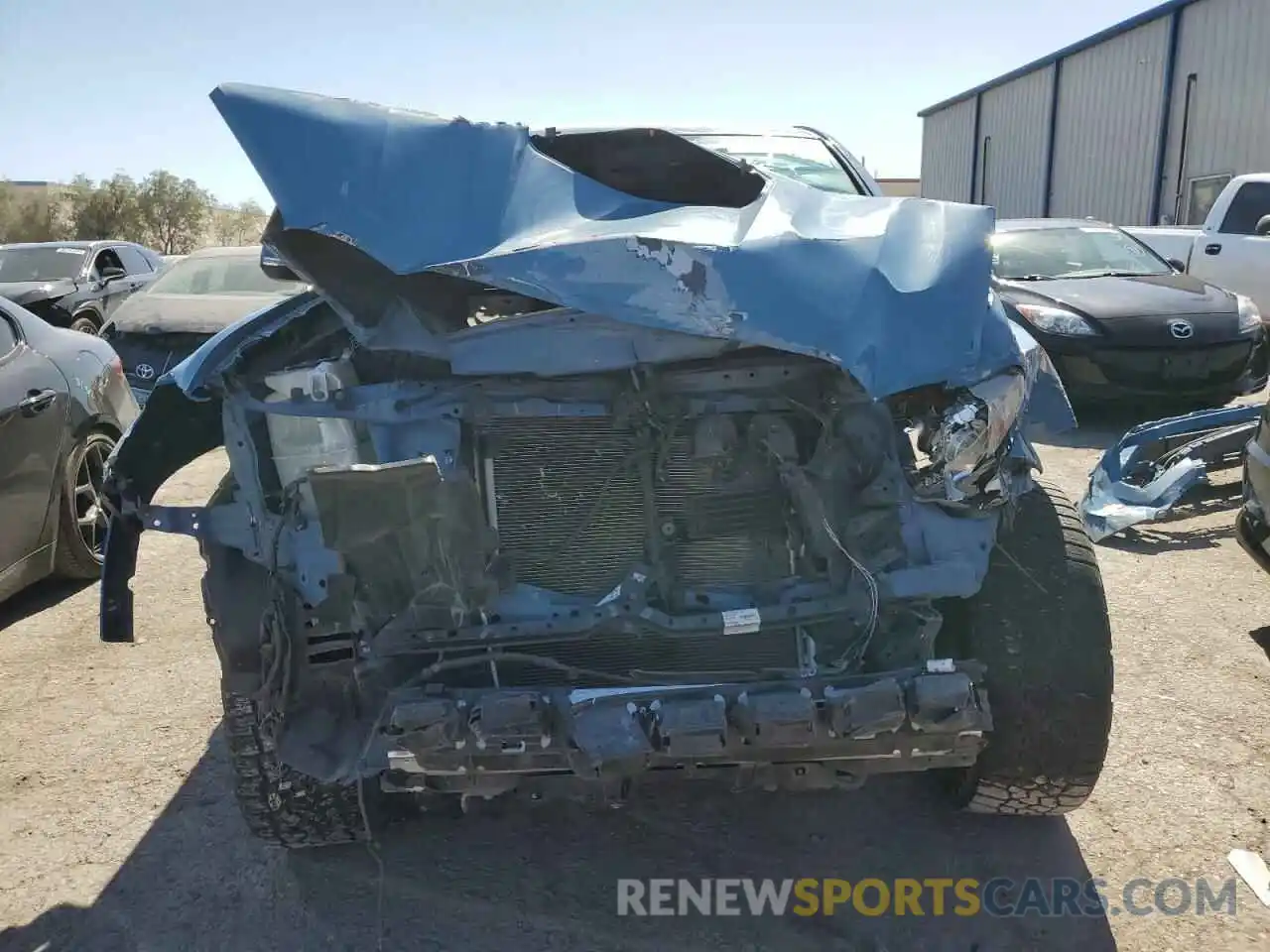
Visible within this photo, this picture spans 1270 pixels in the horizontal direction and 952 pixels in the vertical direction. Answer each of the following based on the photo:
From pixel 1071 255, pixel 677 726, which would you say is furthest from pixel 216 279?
pixel 677 726

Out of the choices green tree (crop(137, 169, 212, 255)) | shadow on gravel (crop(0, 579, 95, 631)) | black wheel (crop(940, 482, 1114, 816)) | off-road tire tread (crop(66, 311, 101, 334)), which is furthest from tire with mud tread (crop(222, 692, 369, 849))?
green tree (crop(137, 169, 212, 255))

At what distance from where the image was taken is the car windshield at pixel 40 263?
1270 cm

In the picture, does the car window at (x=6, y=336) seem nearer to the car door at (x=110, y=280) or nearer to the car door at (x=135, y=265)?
the car door at (x=110, y=280)

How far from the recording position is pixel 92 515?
487cm

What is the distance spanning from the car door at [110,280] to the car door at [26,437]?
9220 mm

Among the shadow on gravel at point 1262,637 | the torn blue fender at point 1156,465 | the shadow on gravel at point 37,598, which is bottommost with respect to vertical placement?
the shadow on gravel at point 37,598

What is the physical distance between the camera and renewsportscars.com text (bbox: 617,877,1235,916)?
247cm

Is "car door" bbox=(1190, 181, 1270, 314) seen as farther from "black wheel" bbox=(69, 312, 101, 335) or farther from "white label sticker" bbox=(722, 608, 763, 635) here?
"black wheel" bbox=(69, 312, 101, 335)

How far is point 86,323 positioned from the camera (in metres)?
12.6

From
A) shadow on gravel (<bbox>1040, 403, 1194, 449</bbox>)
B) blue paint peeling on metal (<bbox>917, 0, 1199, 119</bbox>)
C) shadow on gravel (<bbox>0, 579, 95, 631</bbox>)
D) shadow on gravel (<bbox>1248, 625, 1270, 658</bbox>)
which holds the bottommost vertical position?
shadow on gravel (<bbox>0, 579, 95, 631</bbox>)

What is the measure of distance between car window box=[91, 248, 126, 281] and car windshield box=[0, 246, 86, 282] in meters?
0.20

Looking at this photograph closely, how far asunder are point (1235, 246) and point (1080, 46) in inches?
590

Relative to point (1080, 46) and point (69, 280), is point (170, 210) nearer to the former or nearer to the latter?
point (69, 280)

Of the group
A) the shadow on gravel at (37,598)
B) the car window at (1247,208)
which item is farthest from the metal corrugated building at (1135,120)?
the shadow on gravel at (37,598)
